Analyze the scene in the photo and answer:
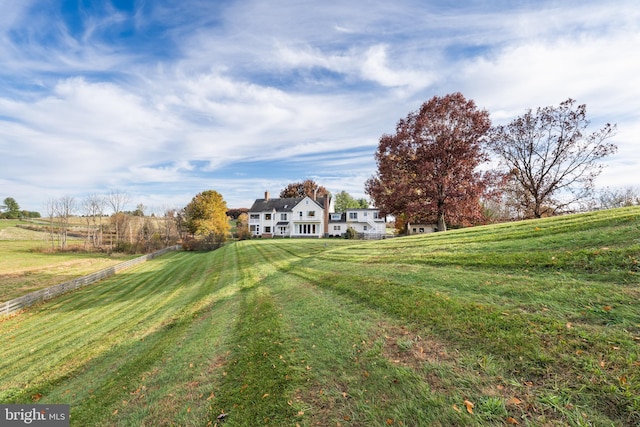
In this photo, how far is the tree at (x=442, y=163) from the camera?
65.0 feet

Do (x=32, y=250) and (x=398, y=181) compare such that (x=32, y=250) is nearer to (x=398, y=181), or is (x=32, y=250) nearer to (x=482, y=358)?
(x=398, y=181)

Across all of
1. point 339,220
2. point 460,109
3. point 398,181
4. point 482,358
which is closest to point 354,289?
point 482,358

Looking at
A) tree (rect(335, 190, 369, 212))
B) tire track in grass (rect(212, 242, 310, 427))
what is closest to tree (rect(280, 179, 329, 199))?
tree (rect(335, 190, 369, 212))

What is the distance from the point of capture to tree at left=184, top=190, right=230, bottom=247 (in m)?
42.8

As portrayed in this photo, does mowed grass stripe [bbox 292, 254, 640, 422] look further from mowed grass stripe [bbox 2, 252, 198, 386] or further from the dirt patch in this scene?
mowed grass stripe [bbox 2, 252, 198, 386]

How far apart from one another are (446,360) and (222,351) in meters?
4.88

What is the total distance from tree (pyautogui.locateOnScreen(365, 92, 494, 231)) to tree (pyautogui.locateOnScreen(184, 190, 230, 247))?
1259 inches

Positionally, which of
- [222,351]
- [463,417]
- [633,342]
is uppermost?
[633,342]

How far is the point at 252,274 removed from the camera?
1541cm

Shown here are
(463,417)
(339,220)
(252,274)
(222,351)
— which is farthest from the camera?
(339,220)

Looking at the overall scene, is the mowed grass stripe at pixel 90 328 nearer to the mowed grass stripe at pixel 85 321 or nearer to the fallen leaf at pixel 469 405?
the mowed grass stripe at pixel 85 321

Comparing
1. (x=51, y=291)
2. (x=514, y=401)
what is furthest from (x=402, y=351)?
(x=51, y=291)

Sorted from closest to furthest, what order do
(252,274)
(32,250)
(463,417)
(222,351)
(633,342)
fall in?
(463,417) < (633,342) < (222,351) < (252,274) < (32,250)

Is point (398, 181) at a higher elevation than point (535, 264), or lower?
higher
